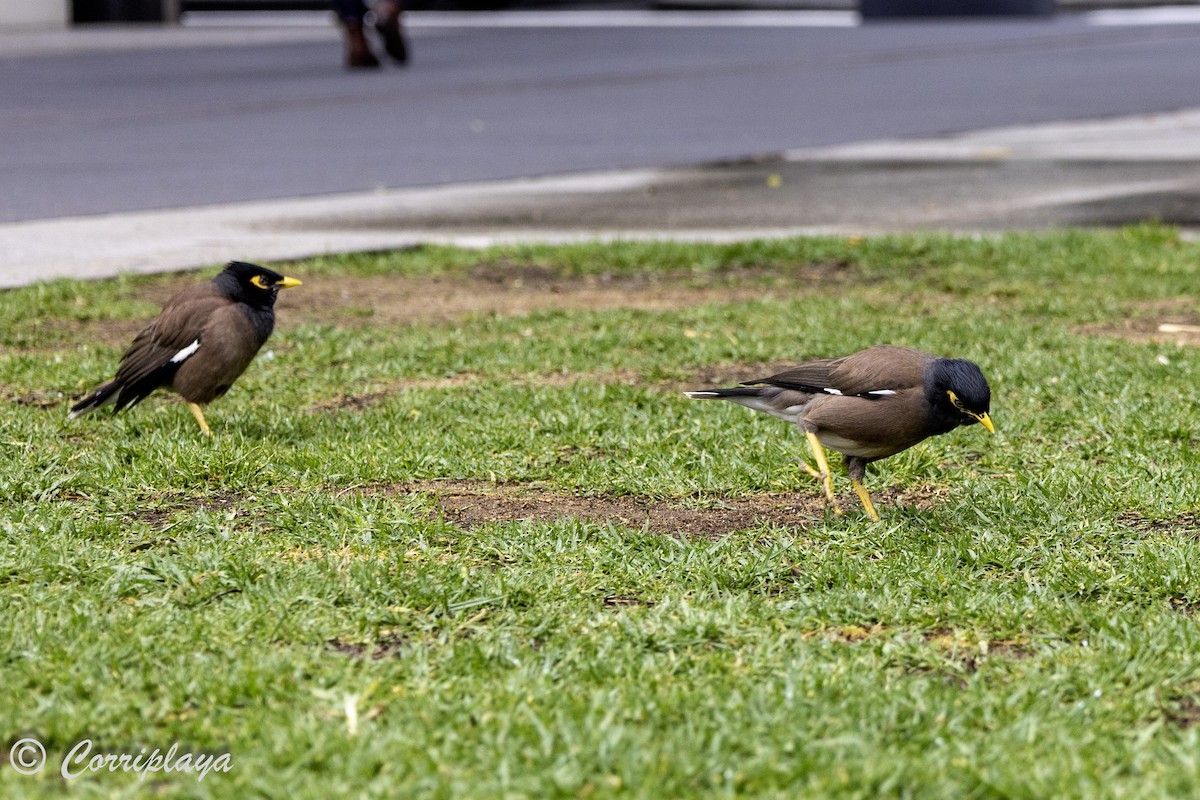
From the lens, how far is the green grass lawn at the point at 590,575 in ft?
12.8

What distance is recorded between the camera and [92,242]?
38.1 feet

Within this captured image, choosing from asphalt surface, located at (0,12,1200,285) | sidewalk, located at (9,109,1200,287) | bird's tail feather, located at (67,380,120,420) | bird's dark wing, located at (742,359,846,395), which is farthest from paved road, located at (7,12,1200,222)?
bird's dark wing, located at (742,359,846,395)

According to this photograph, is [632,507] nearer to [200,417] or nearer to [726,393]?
[726,393]

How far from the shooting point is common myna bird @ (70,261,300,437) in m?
6.57

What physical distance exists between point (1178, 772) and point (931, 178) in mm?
12245

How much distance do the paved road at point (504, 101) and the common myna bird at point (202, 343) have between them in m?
6.59

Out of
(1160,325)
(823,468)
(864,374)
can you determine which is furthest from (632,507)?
(1160,325)

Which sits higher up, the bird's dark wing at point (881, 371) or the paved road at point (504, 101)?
the bird's dark wing at point (881, 371)

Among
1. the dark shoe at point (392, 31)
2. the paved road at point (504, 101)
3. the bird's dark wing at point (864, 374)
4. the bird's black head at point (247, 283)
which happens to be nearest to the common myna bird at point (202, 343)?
the bird's black head at point (247, 283)

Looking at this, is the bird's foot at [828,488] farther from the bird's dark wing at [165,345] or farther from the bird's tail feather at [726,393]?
the bird's dark wing at [165,345]

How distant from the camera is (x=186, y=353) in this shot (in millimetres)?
6586

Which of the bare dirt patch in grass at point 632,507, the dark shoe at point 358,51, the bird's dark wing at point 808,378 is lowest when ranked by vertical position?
the dark shoe at point 358,51

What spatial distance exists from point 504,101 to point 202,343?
1623 cm

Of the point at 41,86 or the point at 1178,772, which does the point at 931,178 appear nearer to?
the point at 1178,772
